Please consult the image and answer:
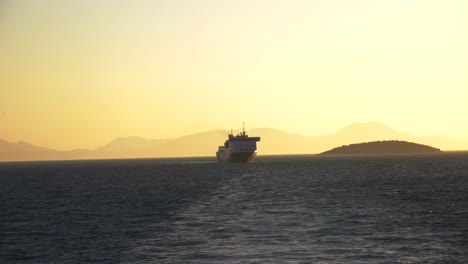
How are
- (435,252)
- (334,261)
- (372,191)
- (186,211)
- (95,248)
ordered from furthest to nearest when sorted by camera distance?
(372,191) < (186,211) < (95,248) < (435,252) < (334,261)

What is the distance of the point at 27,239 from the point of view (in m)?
46.0

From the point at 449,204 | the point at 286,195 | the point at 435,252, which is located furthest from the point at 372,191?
the point at 435,252

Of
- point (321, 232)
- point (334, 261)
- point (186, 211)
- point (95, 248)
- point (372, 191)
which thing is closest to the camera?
point (334, 261)

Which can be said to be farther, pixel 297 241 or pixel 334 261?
pixel 297 241

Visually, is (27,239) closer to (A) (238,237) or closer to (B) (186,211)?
(A) (238,237)

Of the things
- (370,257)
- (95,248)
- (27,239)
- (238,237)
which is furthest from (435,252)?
(27,239)

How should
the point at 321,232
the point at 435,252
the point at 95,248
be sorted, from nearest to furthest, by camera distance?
the point at 435,252 → the point at 95,248 → the point at 321,232

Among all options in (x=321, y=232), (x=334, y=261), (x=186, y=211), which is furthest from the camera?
(x=186, y=211)

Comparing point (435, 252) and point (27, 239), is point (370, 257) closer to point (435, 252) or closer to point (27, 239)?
point (435, 252)

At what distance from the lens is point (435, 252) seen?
3716cm

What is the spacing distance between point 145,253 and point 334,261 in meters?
12.5

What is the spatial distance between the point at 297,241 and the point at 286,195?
4303 centimetres

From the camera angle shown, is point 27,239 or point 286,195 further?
point 286,195

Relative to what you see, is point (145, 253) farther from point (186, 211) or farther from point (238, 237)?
point (186, 211)
